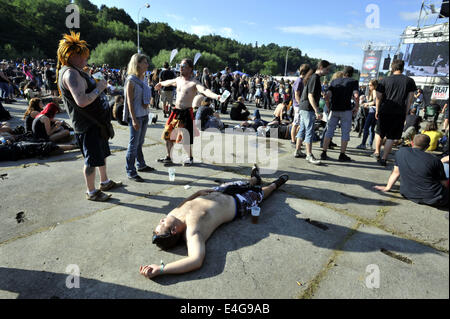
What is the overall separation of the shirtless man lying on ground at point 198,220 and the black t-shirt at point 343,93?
3121 mm

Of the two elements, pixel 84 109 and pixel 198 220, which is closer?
pixel 198 220

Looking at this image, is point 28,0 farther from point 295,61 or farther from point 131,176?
point 295,61

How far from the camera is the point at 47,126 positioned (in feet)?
17.7

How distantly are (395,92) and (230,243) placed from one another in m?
4.65

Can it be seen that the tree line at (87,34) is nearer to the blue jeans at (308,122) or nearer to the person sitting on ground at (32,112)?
the person sitting on ground at (32,112)

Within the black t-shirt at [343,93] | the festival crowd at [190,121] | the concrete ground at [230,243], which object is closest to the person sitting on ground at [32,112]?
the festival crowd at [190,121]

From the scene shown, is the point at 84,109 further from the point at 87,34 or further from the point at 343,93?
the point at 87,34

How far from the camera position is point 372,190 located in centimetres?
408

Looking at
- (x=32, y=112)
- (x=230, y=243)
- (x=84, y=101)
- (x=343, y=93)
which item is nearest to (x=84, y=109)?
(x=84, y=101)

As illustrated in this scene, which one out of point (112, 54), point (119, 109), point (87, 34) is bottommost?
point (119, 109)

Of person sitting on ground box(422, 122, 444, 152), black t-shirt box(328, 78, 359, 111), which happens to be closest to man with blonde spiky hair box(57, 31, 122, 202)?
black t-shirt box(328, 78, 359, 111)

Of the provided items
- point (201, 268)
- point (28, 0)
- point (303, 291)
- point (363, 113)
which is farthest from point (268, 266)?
point (28, 0)

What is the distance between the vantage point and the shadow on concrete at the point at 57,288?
1.91 m

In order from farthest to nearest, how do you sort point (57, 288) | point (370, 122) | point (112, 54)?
point (112, 54)
point (370, 122)
point (57, 288)
